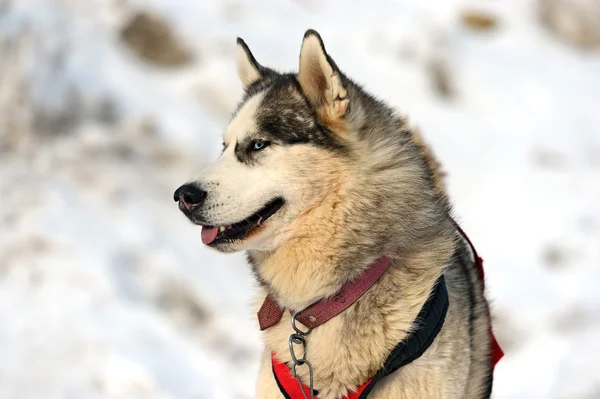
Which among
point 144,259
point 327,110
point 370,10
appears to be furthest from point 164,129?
point 327,110

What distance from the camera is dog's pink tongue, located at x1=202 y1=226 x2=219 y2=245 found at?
99.0 inches

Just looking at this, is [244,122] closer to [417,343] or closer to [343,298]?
[343,298]

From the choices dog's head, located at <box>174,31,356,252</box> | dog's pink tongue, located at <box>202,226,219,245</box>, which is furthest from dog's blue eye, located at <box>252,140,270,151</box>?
dog's pink tongue, located at <box>202,226,219,245</box>

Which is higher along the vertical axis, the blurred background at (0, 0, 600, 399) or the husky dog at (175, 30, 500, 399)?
the blurred background at (0, 0, 600, 399)

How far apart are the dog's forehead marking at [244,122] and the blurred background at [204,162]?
237 cm

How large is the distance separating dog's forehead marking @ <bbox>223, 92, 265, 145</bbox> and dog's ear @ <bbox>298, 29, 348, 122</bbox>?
0.82ft

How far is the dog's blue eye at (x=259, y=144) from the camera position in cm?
253

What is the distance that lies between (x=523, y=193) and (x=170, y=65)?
4.83 meters

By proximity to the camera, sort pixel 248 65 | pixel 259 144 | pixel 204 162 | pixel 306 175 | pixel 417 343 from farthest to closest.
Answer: pixel 204 162, pixel 248 65, pixel 259 144, pixel 306 175, pixel 417 343

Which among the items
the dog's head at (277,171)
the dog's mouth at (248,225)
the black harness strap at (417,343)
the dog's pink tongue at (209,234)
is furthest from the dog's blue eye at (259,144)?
the black harness strap at (417,343)

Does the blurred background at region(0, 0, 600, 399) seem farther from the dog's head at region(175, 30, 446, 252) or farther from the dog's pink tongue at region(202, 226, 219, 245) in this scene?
the dog's head at region(175, 30, 446, 252)

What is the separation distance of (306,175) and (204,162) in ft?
15.1

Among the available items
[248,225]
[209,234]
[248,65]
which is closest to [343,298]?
[248,225]

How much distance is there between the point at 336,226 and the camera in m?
2.39
